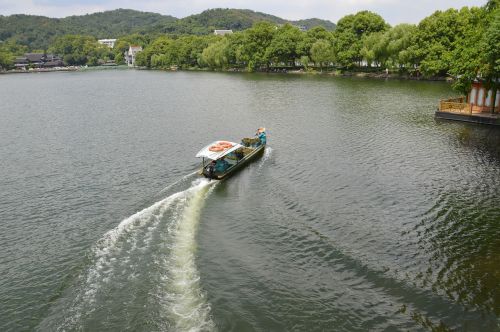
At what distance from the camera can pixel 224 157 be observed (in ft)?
137

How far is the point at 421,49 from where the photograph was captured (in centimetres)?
10756

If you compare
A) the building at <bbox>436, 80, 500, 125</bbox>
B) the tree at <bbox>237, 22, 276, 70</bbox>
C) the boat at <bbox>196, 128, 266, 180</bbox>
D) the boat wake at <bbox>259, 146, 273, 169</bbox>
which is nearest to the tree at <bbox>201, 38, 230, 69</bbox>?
the tree at <bbox>237, 22, 276, 70</bbox>

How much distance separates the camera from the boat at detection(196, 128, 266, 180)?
38.9 metres

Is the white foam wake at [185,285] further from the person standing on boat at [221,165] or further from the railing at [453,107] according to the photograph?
the railing at [453,107]

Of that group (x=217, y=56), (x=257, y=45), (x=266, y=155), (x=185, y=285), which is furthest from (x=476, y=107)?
(x=217, y=56)

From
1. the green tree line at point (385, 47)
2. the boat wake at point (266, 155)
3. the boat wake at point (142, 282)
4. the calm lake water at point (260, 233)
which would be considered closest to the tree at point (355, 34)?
the green tree line at point (385, 47)

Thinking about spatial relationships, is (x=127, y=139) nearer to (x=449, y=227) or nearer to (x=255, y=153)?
(x=255, y=153)

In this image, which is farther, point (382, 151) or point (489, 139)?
point (489, 139)

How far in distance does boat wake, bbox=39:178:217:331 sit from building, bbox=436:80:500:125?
4585 centimetres

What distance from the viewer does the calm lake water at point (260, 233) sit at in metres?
20.4

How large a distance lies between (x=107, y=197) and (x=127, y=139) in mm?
23175

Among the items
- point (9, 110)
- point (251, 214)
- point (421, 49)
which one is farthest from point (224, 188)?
point (421, 49)

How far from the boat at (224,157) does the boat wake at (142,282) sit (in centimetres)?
871

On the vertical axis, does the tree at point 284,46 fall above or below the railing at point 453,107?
above
